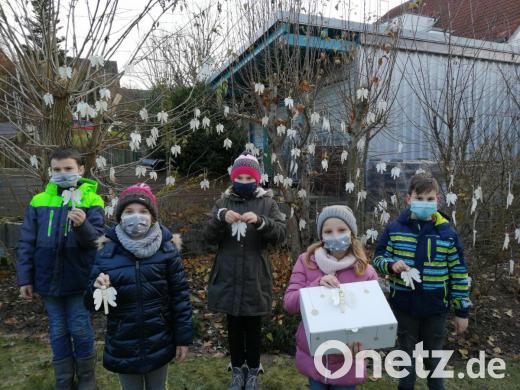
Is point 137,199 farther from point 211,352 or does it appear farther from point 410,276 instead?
point 211,352

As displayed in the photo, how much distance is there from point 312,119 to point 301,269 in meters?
2.58

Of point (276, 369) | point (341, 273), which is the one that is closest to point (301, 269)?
point (341, 273)

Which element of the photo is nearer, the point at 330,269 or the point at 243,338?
the point at 330,269

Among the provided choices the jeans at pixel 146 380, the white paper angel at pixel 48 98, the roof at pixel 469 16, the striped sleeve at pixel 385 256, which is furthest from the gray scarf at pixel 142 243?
the roof at pixel 469 16

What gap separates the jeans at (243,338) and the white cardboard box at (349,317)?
3.22 feet

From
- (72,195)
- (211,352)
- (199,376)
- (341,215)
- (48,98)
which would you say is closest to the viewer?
(341,215)

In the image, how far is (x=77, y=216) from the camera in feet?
9.33

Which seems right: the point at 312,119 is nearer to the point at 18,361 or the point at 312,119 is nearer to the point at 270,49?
the point at 270,49

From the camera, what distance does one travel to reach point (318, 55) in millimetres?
5598

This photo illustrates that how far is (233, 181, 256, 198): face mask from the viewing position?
124 inches

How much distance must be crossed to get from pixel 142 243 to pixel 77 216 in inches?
26.7

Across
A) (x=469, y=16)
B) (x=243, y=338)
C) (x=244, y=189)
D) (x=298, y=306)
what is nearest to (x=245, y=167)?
(x=244, y=189)

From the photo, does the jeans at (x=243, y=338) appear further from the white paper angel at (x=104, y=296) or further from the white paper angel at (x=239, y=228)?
the white paper angel at (x=104, y=296)

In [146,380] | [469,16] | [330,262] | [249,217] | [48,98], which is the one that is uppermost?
[469,16]
